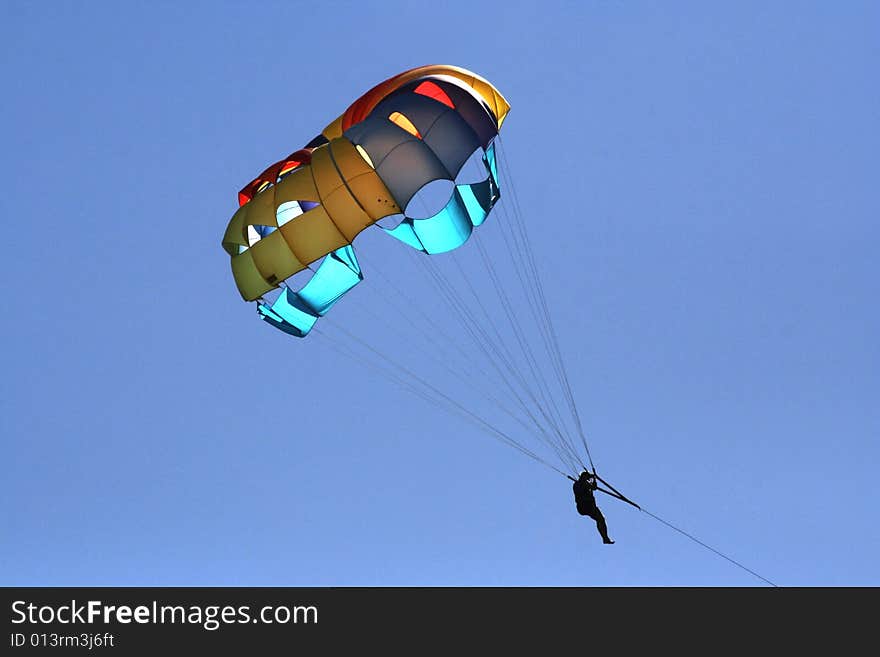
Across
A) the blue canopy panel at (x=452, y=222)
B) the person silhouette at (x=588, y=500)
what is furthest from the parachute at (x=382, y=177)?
the person silhouette at (x=588, y=500)

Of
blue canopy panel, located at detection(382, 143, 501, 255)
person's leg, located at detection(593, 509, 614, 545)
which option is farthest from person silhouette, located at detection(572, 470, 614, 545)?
blue canopy panel, located at detection(382, 143, 501, 255)

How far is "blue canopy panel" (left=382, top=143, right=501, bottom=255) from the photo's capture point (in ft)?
63.0

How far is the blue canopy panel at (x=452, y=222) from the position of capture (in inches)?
755

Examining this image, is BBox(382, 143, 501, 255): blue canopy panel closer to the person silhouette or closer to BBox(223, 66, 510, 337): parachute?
BBox(223, 66, 510, 337): parachute

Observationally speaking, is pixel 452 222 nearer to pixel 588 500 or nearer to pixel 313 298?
pixel 313 298

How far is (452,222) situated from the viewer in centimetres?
1925

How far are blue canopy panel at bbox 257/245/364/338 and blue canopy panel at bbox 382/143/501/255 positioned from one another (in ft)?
3.83

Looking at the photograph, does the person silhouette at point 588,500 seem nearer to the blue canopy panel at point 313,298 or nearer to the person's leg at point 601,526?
the person's leg at point 601,526

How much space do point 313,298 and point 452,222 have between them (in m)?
2.85
